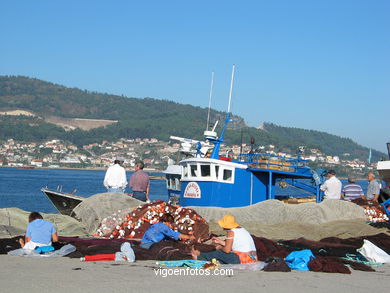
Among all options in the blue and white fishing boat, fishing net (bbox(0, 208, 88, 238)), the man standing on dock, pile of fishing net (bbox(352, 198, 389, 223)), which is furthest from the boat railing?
fishing net (bbox(0, 208, 88, 238))

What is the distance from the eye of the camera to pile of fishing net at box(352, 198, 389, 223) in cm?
1608

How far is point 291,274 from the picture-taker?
9250mm

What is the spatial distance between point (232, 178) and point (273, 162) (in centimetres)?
163

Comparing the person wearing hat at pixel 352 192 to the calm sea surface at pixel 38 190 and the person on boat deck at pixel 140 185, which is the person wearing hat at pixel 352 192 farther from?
the calm sea surface at pixel 38 190

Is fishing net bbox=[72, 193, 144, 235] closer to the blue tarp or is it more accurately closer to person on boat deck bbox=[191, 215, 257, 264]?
person on boat deck bbox=[191, 215, 257, 264]

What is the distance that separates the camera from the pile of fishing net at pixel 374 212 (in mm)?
16078

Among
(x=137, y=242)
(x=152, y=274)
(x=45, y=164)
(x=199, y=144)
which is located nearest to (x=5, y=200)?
(x=199, y=144)

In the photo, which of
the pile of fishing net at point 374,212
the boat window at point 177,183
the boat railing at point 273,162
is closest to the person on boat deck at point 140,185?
the pile of fishing net at point 374,212

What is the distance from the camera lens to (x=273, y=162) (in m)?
22.5

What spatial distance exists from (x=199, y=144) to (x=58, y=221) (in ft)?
33.3

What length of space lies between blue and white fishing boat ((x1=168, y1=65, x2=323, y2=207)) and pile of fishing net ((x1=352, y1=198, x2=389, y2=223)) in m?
5.32

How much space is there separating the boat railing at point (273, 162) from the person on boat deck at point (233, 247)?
41.1ft

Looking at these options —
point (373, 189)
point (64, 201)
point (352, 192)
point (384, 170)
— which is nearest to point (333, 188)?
point (352, 192)

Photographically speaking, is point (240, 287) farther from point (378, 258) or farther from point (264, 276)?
point (378, 258)
